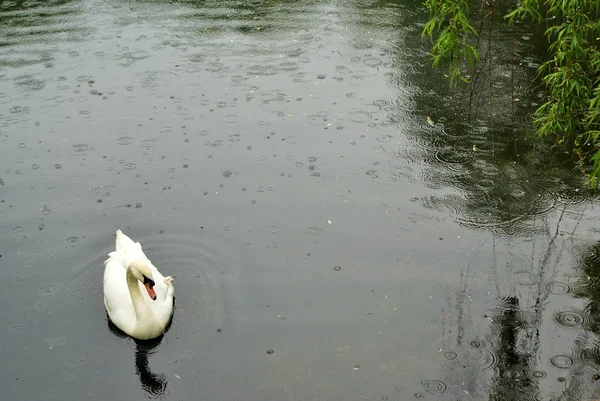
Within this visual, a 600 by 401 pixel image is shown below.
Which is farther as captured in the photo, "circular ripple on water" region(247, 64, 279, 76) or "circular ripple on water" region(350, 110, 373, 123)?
"circular ripple on water" region(247, 64, 279, 76)

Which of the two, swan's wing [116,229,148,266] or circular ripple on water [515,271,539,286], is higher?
swan's wing [116,229,148,266]

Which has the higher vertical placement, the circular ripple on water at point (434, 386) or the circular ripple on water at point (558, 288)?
the circular ripple on water at point (434, 386)

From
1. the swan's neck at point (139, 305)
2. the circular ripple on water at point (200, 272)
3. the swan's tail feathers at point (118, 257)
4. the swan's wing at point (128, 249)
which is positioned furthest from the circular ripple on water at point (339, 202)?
the swan's neck at point (139, 305)

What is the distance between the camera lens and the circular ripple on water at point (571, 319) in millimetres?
8000

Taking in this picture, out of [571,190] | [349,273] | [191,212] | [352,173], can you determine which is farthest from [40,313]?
[571,190]

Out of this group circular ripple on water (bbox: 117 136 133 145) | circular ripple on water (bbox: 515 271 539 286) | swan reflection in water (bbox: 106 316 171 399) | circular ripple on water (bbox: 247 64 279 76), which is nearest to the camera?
swan reflection in water (bbox: 106 316 171 399)

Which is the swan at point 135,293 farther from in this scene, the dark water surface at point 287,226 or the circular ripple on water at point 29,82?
the circular ripple on water at point 29,82

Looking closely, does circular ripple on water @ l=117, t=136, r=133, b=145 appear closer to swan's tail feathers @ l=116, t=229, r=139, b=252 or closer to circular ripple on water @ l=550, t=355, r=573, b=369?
swan's tail feathers @ l=116, t=229, r=139, b=252

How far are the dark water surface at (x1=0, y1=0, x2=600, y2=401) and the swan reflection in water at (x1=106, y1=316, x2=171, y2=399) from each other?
0.09 ft

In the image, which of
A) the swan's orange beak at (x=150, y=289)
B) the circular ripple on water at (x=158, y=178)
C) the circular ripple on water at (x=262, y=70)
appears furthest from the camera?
the circular ripple on water at (x=262, y=70)

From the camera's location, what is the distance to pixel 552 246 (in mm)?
9148

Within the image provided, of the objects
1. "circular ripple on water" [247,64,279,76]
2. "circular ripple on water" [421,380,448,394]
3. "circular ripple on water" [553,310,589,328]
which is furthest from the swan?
"circular ripple on water" [247,64,279,76]

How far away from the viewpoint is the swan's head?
25.1 feet

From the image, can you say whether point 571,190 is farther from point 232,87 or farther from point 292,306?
point 232,87
